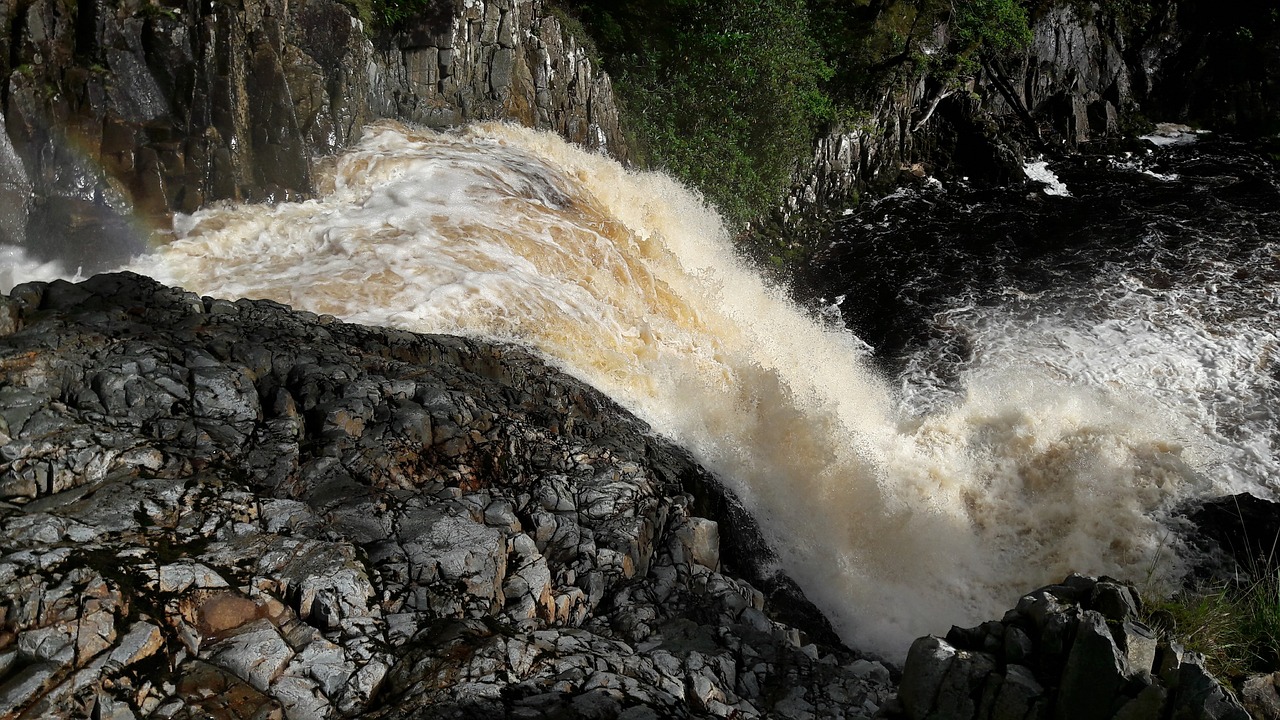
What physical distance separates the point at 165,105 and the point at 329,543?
25.7 feet

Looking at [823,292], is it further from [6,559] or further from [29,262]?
[6,559]

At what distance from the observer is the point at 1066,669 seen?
3.88 m

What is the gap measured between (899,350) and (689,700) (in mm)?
9773

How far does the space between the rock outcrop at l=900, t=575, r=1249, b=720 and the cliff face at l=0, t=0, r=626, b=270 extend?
A: 999 centimetres

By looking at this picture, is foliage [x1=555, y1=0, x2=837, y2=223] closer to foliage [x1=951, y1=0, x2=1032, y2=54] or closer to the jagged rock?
foliage [x1=951, y1=0, x2=1032, y2=54]

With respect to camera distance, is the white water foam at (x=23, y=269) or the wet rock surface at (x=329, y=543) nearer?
the wet rock surface at (x=329, y=543)

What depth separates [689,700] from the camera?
17.7ft

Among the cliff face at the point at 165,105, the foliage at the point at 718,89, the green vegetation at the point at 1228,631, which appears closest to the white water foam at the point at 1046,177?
the foliage at the point at 718,89

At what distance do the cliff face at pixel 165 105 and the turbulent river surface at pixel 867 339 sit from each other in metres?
0.54

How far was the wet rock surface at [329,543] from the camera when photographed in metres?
4.62

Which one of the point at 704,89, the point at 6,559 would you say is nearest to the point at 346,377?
the point at 6,559

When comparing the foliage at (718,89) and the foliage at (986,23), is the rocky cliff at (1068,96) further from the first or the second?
the foliage at (718,89)

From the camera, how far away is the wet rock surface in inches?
182

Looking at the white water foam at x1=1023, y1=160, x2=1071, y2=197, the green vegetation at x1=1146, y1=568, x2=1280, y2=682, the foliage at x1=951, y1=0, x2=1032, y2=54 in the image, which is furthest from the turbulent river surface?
the foliage at x1=951, y1=0, x2=1032, y2=54
